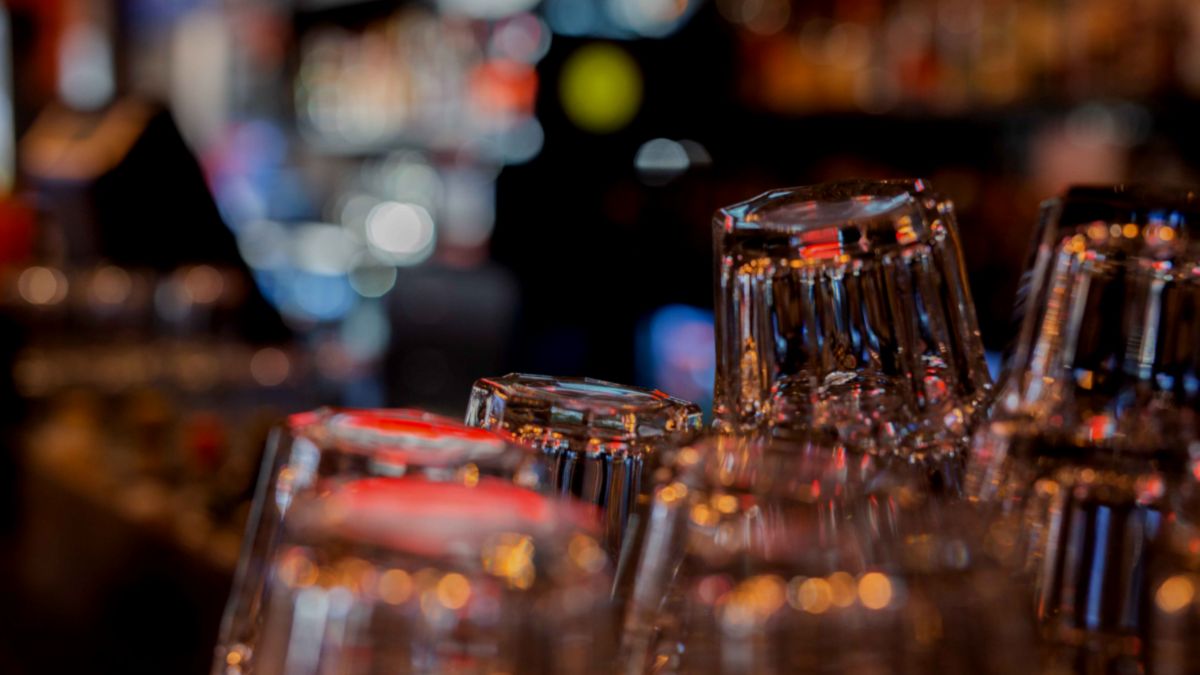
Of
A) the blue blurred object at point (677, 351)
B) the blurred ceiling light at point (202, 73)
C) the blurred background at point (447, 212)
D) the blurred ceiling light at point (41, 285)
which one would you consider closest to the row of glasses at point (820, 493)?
the blurred background at point (447, 212)

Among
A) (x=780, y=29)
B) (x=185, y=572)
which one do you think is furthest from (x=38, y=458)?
(x=780, y=29)

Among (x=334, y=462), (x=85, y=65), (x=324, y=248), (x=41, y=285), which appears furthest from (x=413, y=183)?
(x=334, y=462)

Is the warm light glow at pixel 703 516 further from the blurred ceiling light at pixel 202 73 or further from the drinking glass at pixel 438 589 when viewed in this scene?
the blurred ceiling light at pixel 202 73

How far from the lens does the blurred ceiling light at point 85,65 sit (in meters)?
7.17

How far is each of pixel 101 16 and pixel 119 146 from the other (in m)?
4.28

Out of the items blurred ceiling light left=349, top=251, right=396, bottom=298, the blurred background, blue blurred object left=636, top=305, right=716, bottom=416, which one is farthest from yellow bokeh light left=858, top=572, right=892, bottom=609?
blurred ceiling light left=349, top=251, right=396, bottom=298

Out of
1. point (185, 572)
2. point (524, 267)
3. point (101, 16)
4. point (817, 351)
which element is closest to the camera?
point (817, 351)

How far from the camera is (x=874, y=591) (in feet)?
0.99

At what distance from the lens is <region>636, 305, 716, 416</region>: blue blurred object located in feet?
11.9

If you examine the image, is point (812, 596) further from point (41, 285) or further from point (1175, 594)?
point (41, 285)

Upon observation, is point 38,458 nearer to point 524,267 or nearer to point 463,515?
point 524,267

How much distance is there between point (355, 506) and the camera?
31 centimetres

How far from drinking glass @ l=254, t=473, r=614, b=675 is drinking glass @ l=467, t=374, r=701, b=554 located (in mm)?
144

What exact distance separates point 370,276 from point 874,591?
4851 millimetres
